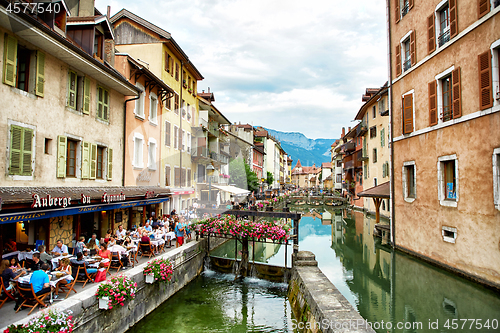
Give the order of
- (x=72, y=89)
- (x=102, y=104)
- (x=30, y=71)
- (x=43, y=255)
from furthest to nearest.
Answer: (x=102, y=104) < (x=72, y=89) < (x=30, y=71) < (x=43, y=255)

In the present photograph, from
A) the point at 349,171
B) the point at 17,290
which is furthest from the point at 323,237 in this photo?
the point at 349,171

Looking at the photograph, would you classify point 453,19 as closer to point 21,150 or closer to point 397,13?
point 397,13

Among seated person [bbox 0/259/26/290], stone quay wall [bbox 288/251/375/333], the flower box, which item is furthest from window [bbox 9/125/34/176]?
stone quay wall [bbox 288/251/375/333]

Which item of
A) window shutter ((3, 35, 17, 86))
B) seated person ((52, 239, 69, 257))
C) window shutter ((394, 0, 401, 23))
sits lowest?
seated person ((52, 239, 69, 257))

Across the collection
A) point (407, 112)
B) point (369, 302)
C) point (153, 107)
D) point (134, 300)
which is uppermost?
point (153, 107)

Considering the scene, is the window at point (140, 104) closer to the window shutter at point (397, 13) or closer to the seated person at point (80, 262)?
the seated person at point (80, 262)

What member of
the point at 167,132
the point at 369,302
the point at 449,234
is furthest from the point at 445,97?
the point at 167,132

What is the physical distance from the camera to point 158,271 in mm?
10094

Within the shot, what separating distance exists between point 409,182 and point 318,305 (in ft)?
39.1

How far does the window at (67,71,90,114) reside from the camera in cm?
1185

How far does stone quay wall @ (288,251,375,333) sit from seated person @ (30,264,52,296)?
6025 mm

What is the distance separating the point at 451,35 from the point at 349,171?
42.6m

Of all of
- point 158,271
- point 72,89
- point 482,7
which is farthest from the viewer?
point 72,89

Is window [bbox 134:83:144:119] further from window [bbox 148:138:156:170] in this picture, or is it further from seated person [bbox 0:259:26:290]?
seated person [bbox 0:259:26:290]
